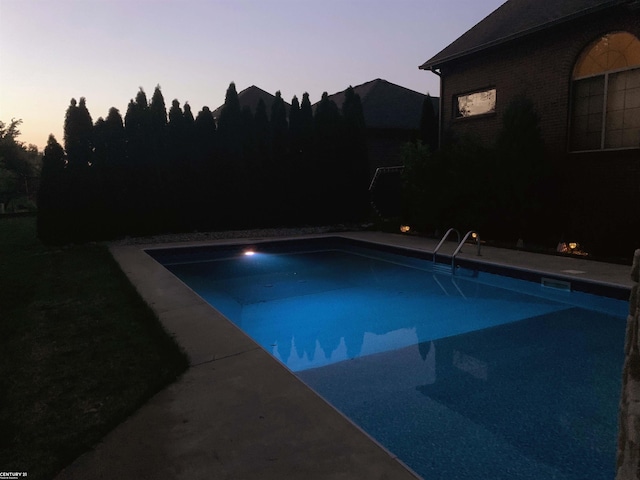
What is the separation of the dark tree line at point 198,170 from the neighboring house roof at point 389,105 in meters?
5.69

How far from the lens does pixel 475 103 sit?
573 inches

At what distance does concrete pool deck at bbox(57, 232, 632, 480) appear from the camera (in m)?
2.53

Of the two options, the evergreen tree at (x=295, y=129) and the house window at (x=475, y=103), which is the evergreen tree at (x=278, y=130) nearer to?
the evergreen tree at (x=295, y=129)

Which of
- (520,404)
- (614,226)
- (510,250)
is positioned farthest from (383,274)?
(520,404)

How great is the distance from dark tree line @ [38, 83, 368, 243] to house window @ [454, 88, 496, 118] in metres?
4.01

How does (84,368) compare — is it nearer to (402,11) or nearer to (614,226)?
(614,226)

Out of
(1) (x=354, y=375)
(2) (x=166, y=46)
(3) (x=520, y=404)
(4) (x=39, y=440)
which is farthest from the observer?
(2) (x=166, y=46)

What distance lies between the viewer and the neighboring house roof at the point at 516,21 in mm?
10852

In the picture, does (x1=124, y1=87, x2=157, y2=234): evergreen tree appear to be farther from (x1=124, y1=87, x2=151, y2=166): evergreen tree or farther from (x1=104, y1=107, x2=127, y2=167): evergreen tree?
(x1=104, y1=107, x2=127, y2=167): evergreen tree

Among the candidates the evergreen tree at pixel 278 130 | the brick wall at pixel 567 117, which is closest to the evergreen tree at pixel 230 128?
the evergreen tree at pixel 278 130

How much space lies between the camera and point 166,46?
70.6 ft

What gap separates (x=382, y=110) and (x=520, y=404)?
879 inches

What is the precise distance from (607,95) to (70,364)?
12.6m

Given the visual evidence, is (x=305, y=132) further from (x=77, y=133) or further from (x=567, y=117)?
(x=567, y=117)
